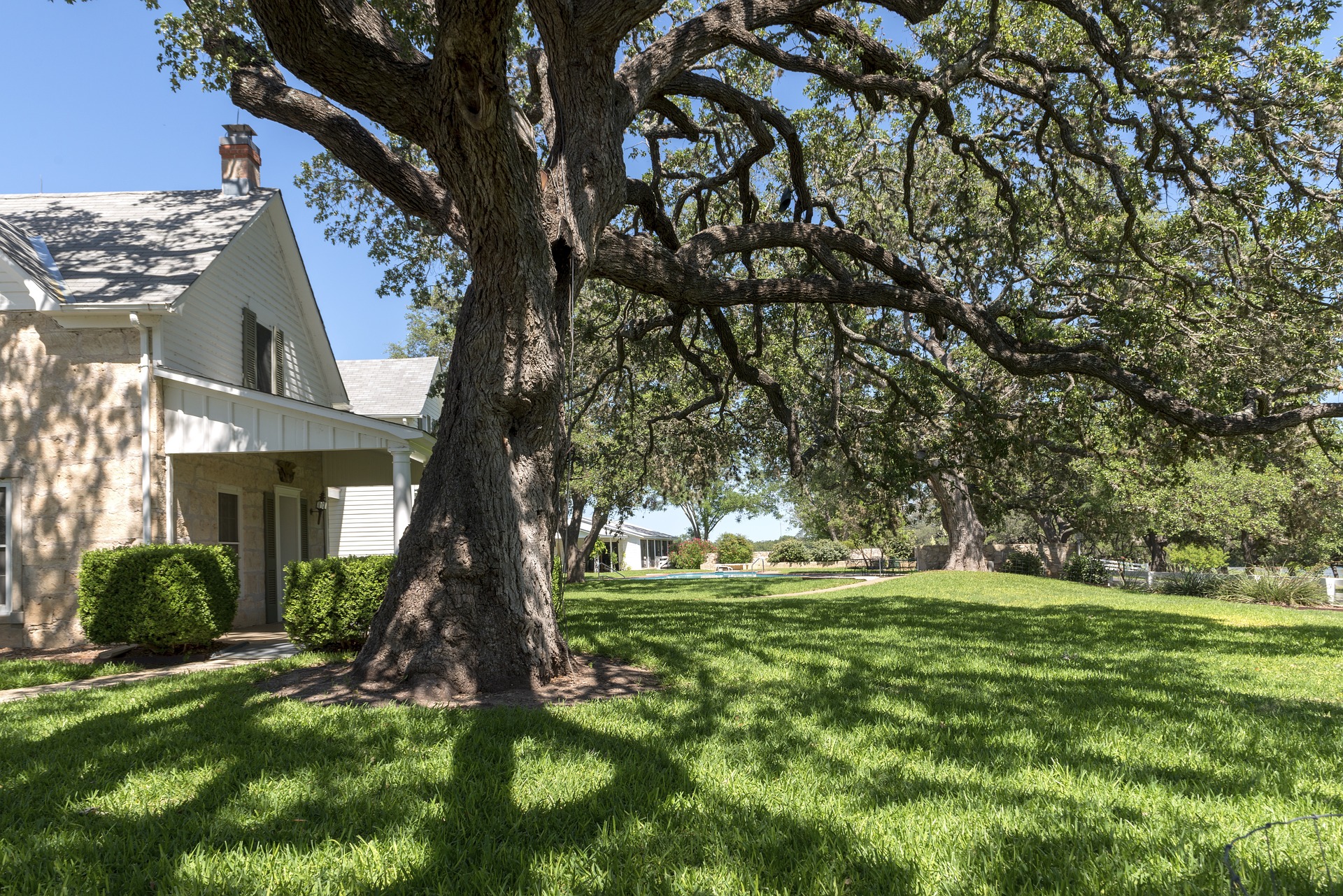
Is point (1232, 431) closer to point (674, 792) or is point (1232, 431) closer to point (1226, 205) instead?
point (1226, 205)

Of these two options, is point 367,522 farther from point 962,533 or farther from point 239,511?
point 962,533

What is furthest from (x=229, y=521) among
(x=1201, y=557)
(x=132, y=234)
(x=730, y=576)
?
(x=1201, y=557)

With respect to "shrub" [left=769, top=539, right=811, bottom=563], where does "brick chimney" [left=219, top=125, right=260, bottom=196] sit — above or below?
above

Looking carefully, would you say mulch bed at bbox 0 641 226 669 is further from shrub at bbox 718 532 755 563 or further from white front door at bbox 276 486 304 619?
shrub at bbox 718 532 755 563

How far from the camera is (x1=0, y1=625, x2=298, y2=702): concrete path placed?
7156mm

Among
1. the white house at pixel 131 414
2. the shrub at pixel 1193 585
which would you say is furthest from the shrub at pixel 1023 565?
the white house at pixel 131 414

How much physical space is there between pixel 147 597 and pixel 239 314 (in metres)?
5.85

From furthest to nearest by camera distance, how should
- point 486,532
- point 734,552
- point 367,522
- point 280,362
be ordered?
point 734,552 < point 367,522 < point 280,362 < point 486,532

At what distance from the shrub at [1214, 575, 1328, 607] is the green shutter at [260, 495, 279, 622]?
22639mm

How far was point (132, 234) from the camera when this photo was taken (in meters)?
12.9

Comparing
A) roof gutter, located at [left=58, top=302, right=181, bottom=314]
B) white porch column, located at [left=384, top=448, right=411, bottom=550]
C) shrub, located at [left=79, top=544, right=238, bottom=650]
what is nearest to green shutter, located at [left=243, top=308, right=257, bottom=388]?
roof gutter, located at [left=58, top=302, right=181, bottom=314]

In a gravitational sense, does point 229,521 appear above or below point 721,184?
below

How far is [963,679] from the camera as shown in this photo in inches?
264

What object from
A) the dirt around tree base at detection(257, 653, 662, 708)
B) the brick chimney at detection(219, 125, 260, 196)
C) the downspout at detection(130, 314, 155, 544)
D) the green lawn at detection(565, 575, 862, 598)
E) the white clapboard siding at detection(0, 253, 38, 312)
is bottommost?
the green lawn at detection(565, 575, 862, 598)
